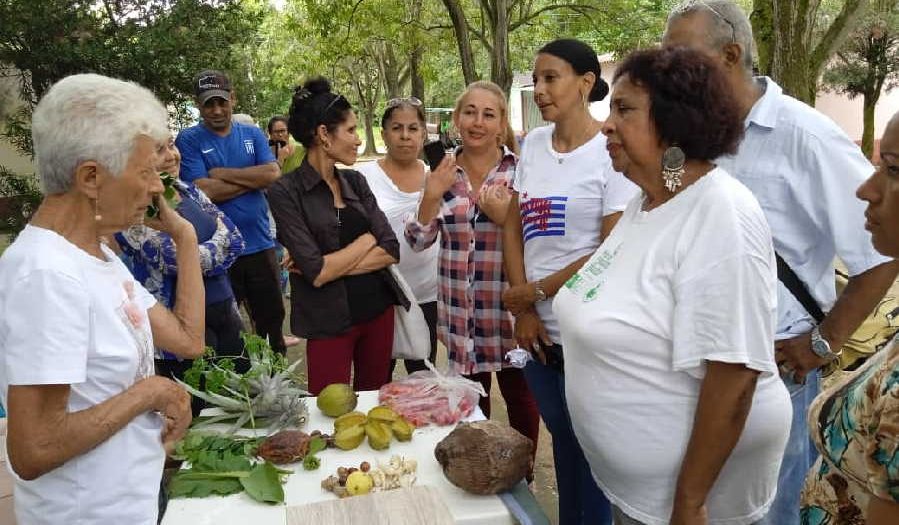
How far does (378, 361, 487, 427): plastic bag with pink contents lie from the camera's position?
90.5 inches

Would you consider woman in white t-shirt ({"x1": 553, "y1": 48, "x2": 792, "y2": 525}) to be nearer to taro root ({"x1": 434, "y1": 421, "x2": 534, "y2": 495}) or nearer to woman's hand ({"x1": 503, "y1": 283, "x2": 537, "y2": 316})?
taro root ({"x1": 434, "y1": 421, "x2": 534, "y2": 495})

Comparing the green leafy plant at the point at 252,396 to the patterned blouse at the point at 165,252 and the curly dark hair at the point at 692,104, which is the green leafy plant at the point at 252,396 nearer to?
the patterned blouse at the point at 165,252

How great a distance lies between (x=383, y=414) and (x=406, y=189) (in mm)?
1765

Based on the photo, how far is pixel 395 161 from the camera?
12.2 ft

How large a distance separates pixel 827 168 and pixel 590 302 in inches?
35.2

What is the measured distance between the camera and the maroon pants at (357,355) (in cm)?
300

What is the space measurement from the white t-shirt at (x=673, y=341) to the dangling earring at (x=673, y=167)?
0.04m

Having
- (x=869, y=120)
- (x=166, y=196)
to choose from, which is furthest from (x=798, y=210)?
(x=869, y=120)

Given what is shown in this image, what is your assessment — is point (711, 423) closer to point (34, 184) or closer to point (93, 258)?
point (93, 258)

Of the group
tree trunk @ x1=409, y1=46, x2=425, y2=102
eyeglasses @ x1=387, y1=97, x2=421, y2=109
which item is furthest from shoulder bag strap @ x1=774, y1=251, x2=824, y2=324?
tree trunk @ x1=409, y1=46, x2=425, y2=102

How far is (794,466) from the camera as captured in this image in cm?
211

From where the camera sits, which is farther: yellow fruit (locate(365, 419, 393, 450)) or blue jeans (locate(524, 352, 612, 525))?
blue jeans (locate(524, 352, 612, 525))

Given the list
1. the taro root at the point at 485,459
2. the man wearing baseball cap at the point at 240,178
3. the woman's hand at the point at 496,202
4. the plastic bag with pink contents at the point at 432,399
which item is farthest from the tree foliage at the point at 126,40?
the taro root at the point at 485,459

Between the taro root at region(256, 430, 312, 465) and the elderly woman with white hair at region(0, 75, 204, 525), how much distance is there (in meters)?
0.44
